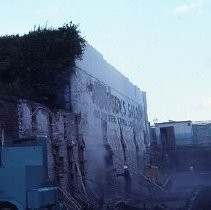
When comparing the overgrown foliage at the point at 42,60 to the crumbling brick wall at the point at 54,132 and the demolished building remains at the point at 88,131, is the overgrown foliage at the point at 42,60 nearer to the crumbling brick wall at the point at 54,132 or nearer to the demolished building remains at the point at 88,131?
the demolished building remains at the point at 88,131

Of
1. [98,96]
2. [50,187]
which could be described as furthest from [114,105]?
[50,187]

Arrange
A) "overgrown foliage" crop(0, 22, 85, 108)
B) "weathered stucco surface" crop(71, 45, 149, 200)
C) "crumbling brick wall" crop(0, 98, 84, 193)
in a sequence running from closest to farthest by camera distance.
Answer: "crumbling brick wall" crop(0, 98, 84, 193)
"overgrown foliage" crop(0, 22, 85, 108)
"weathered stucco surface" crop(71, 45, 149, 200)

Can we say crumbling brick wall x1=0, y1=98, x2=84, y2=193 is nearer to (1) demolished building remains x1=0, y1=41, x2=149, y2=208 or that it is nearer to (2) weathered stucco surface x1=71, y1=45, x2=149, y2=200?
(1) demolished building remains x1=0, y1=41, x2=149, y2=208

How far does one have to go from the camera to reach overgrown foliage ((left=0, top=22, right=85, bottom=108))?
2191 centimetres

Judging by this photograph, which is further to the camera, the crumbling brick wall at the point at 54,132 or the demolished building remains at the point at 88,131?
the demolished building remains at the point at 88,131

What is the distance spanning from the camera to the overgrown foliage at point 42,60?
21906mm

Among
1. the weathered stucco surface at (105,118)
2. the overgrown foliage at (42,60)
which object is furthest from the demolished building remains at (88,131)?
the overgrown foliage at (42,60)

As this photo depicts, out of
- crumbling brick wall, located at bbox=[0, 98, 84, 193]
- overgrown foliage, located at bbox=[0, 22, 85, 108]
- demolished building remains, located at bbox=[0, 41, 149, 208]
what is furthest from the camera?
overgrown foliage, located at bbox=[0, 22, 85, 108]

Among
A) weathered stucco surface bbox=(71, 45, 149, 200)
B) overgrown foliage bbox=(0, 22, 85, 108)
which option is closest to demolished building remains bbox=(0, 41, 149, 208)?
weathered stucco surface bbox=(71, 45, 149, 200)

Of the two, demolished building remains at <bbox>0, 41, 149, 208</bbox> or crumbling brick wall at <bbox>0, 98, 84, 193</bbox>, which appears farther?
demolished building remains at <bbox>0, 41, 149, 208</bbox>

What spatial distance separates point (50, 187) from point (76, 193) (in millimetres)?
6885

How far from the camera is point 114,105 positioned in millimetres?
30641

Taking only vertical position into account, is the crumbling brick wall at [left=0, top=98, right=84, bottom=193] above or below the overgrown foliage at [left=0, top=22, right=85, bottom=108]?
below

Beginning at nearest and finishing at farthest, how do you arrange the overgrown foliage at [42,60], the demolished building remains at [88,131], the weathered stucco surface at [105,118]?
the demolished building remains at [88,131]
the overgrown foliage at [42,60]
the weathered stucco surface at [105,118]
